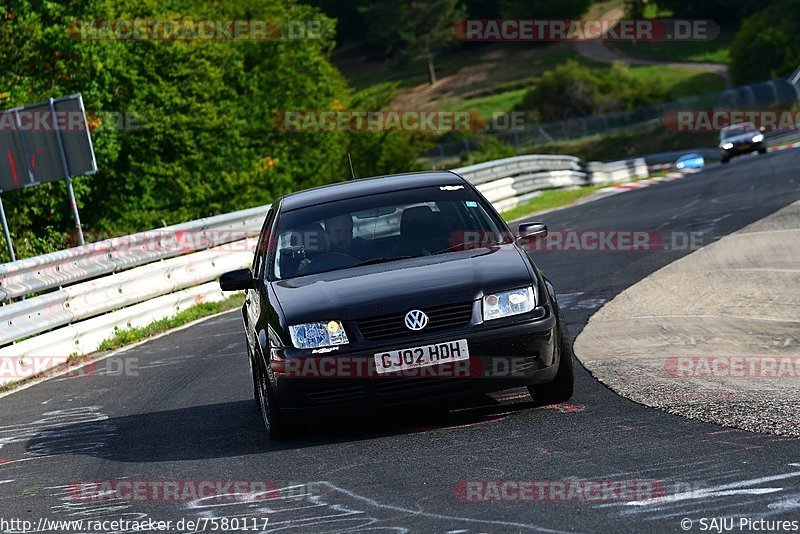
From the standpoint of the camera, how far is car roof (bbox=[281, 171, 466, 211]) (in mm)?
8688

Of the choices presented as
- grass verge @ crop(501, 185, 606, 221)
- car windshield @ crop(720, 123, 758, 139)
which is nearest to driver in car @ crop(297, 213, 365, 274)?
grass verge @ crop(501, 185, 606, 221)

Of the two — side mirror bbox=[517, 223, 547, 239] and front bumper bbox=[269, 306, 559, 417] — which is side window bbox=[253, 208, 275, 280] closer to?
front bumper bbox=[269, 306, 559, 417]

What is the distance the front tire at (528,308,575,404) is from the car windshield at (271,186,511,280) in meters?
0.90

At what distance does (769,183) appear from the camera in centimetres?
2400

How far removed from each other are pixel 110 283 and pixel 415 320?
8.32 metres

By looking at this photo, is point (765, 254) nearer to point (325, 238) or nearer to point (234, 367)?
point (234, 367)

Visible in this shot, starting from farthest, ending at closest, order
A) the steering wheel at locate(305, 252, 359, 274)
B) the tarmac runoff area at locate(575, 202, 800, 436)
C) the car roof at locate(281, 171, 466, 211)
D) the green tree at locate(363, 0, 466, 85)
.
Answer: the green tree at locate(363, 0, 466, 85)
the car roof at locate(281, 171, 466, 211)
the steering wheel at locate(305, 252, 359, 274)
the tarmac runoff area at locate(575, 202, 800, 436)

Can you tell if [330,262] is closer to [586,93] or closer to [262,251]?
[262,251]

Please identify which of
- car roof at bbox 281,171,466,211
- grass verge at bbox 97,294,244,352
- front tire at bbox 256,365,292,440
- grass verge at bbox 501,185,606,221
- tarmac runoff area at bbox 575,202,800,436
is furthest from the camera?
grass verge at bbox 501,185,606,221

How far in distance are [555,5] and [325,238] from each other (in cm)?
11851

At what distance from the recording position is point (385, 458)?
6699 millimetres

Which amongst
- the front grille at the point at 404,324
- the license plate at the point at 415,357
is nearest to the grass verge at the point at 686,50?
the front grille at the point at 404,324

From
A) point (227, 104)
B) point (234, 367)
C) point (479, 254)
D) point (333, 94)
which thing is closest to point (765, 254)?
point (234, 367)

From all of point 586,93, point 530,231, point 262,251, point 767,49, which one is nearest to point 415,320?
point 530,231
